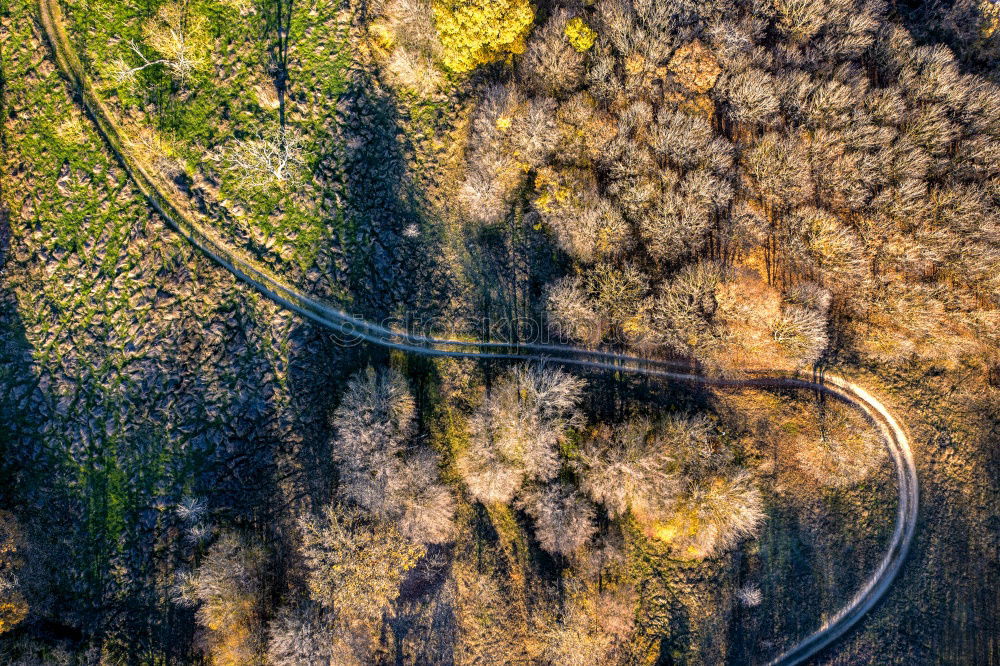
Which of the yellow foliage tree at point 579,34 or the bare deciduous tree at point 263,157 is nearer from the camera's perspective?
the yellow foliage tree at point 579,34

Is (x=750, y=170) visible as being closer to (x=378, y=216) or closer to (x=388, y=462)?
(x=378, y=216)

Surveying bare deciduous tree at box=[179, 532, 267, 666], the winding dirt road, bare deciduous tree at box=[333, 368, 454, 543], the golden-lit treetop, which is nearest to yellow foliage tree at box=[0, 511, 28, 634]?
bare deciduous tree at box=[179, 532, 267, 666]

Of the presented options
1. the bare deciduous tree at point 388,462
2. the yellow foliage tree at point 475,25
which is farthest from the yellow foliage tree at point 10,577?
the yellow foliage tree at point 475,25

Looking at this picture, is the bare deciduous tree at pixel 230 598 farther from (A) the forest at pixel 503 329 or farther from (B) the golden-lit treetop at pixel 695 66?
(B) the golden-lit treetop at pixel 695 66

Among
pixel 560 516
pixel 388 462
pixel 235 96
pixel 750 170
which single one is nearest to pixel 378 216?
pixel 235 96

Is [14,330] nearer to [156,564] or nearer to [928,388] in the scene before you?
[156,564]

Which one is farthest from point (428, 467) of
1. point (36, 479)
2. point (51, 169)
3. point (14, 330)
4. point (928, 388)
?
point (928, 388)

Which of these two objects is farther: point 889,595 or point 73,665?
point 889,595
